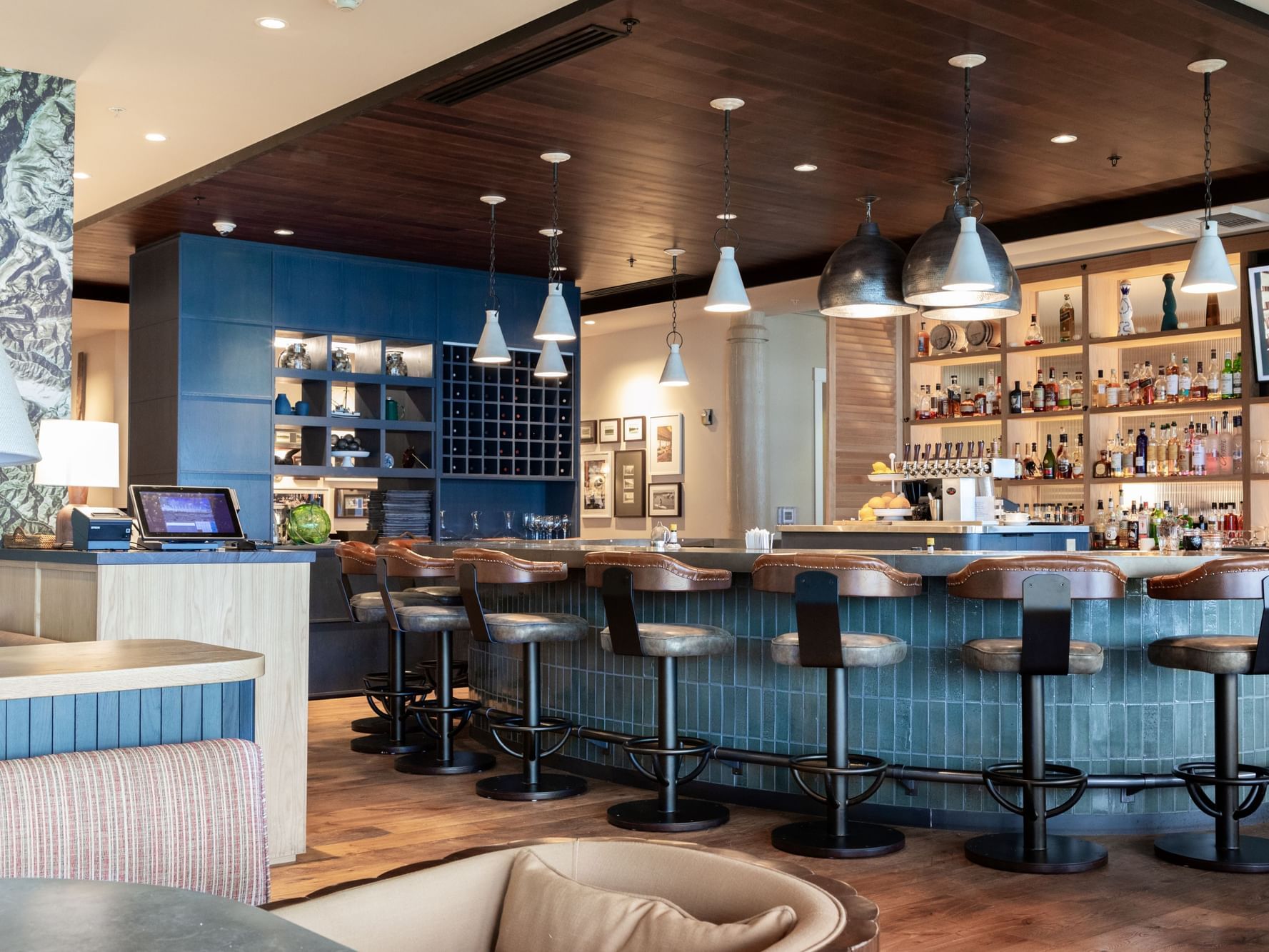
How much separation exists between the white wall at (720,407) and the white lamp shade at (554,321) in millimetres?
4767

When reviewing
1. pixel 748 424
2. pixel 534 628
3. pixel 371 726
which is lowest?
pixel 371 726

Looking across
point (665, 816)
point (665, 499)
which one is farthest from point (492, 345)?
point (665, 499)

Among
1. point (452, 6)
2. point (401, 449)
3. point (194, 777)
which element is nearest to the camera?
point (194, 777)

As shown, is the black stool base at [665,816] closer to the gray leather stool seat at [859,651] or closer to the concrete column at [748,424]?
the gray leather stool seat at [859,651]

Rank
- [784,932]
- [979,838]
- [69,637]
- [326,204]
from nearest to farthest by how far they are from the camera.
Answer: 1. [784,932]
2. [69,637]
3. [979,838]
4. [326,204]

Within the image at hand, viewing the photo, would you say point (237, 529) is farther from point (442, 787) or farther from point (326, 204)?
point (326, 204)

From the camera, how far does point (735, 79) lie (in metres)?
5.40

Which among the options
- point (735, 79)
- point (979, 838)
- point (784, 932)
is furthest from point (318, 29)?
point (784, 932)

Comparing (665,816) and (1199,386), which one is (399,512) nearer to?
(665,816)

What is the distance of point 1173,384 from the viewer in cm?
791

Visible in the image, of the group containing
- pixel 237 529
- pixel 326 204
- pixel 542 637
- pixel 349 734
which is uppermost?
pixel 326 204

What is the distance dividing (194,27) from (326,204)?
8.04 ft

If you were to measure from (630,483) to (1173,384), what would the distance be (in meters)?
5.78

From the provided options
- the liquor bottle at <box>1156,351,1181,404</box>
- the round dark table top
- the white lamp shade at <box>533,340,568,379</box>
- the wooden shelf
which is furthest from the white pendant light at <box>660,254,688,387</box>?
the round dark table top
